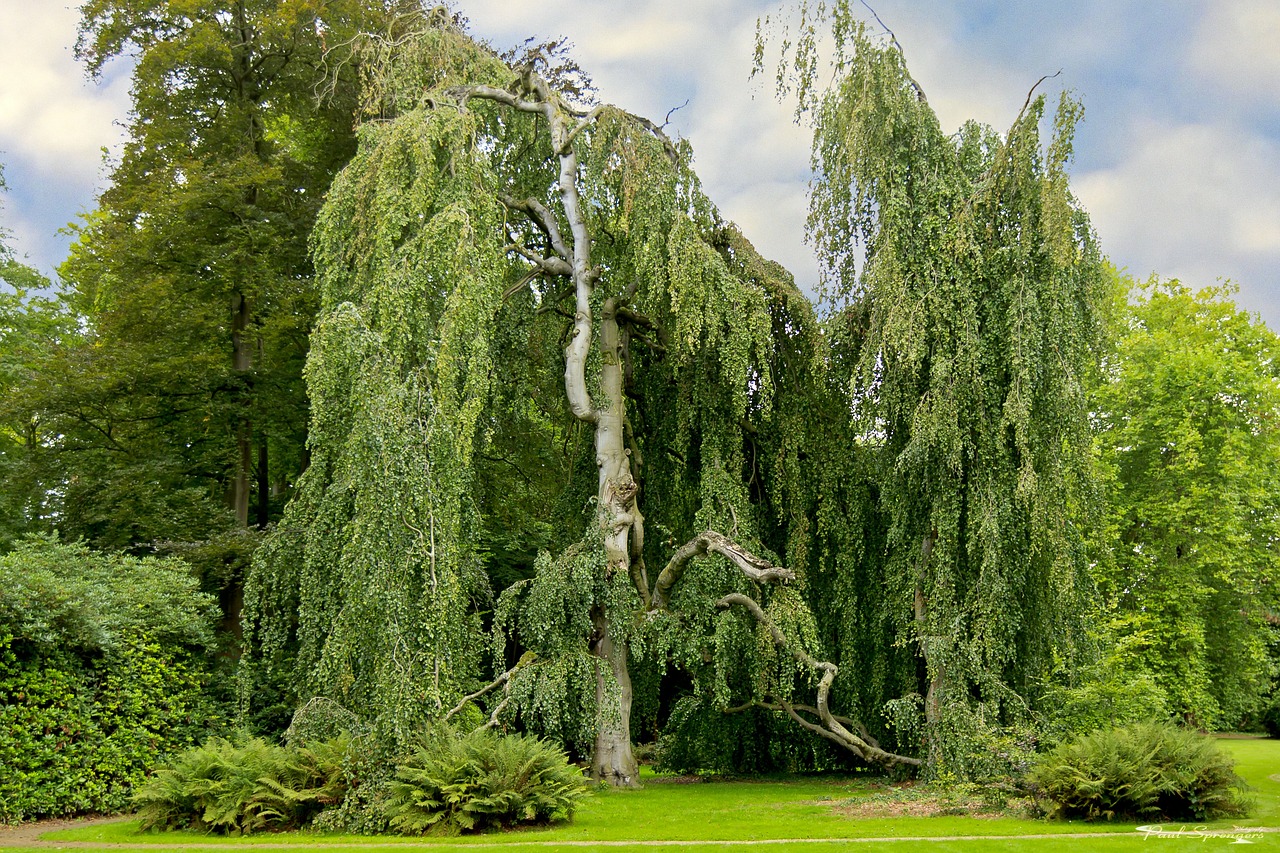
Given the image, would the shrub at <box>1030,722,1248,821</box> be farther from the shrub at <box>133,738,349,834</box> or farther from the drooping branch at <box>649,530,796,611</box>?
the shrub at <box>133,738,349,834</box>

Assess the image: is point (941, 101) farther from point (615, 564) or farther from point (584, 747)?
point (584, 747)

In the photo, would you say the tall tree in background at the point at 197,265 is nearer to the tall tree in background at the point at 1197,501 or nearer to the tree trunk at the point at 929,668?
the tree trunk at the point at 929,668

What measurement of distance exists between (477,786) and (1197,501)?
17.1 metres

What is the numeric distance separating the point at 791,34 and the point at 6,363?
1615 centimetres

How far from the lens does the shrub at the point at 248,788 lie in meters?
9.29

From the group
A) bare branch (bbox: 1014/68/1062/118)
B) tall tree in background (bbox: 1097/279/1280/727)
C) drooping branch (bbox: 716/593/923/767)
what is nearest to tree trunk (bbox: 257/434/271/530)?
drooping branch (bbox: 716/593/923/767)

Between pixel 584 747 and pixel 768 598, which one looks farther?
pixel 584 747

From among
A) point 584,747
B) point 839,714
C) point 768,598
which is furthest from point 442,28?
point 839,714

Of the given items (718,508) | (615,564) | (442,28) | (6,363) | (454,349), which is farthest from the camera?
(6,363)

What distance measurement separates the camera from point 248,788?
9383 millimetres

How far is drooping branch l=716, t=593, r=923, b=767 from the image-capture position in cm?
1168

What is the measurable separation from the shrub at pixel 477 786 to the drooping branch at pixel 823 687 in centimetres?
339

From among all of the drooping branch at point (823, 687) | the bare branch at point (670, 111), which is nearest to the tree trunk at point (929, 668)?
the drooping branch at point (823, 687)

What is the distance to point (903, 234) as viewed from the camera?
40.3ft
